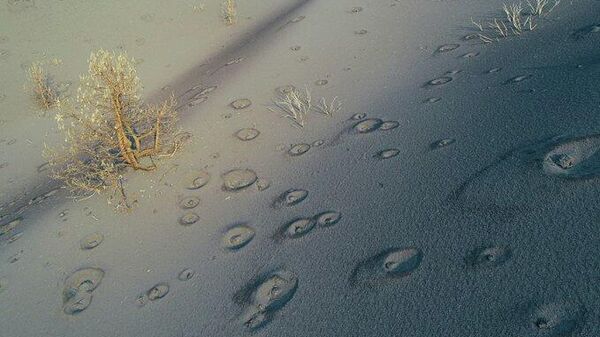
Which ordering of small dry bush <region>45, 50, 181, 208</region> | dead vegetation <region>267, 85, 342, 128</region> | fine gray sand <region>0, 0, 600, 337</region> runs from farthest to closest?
dead vegetation <region>267, 85, 342, 128</region>
small dry bush <region>45, 50, 181, 208</region>
fine gray sand <region>0, 0, 600, 337</region>

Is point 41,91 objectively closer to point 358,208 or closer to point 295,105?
point 295,105

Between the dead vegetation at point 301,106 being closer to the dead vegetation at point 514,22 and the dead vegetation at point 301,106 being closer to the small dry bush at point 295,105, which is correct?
the small dry bush at point 295,105

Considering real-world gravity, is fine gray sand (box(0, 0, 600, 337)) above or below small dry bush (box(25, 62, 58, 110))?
below

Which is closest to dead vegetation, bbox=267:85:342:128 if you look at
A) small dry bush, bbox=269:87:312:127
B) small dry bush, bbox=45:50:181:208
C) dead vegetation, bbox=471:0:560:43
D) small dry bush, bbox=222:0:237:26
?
small dry bush, bbox=269:87:312:127

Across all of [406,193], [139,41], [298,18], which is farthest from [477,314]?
[139,41]

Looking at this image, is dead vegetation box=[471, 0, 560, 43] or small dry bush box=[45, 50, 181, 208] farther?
dead vegetation box=[471, 0, 560, 43]

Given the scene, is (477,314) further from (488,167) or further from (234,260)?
(234,260)

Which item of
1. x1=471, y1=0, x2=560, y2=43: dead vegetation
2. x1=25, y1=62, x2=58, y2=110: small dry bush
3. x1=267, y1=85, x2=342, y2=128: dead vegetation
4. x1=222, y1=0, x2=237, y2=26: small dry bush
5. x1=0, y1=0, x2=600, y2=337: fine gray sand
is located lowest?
x1=0, y1=0, x2=600, y2=337: fine gray sand

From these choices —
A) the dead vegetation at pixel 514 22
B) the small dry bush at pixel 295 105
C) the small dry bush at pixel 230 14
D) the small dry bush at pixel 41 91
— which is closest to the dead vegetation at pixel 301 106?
the small dry bush at pixel 295 105

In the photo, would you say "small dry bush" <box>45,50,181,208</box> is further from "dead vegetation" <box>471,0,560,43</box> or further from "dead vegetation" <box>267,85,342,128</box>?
"dead vegetation" <box>471,0,560,43</box>
